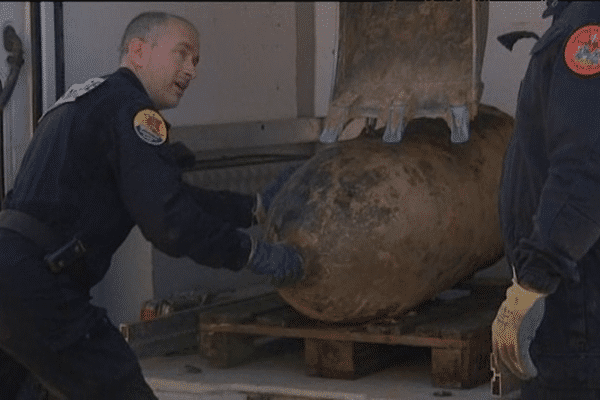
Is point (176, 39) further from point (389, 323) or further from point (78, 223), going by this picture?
point (389, 323)

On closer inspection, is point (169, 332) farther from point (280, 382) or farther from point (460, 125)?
point (460, 125)

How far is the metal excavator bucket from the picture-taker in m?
5.06

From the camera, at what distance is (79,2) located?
527cm

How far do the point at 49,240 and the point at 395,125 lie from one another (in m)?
1.48

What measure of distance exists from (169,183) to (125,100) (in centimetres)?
33

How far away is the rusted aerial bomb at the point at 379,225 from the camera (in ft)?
15.4

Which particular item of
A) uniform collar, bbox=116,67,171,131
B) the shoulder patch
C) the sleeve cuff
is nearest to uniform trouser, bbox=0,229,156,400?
the shoulder patch

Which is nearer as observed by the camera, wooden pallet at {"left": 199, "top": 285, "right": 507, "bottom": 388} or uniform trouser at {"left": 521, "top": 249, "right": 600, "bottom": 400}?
uniform trouser at {"left": 521, "top": 249, "right": 600, "bottom": 400}

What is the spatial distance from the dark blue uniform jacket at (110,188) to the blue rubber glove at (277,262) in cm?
7

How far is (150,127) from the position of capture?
13.7 ft

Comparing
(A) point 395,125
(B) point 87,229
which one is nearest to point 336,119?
(A) point 395,125

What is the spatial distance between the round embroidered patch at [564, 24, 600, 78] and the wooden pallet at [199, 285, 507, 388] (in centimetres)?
148

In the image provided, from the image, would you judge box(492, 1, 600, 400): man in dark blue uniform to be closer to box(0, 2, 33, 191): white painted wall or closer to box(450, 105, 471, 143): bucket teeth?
box(450, 105, 471, 143): bucket teeth

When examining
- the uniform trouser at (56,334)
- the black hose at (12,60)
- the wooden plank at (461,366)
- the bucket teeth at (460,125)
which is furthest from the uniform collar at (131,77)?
the wooden plank at (461,366)
